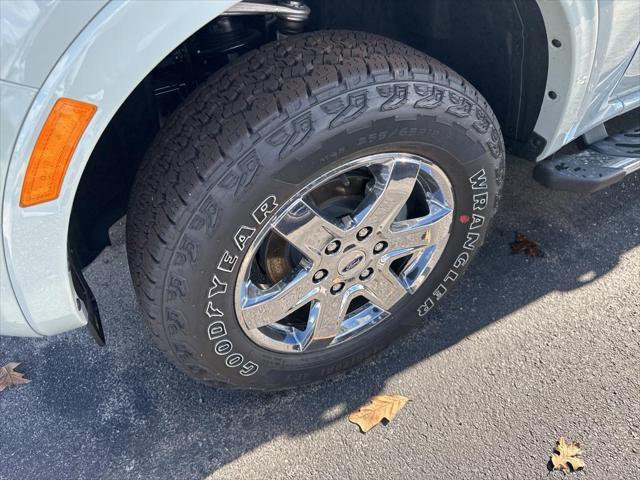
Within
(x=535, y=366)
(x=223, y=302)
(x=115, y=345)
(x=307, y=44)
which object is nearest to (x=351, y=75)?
(x=307, y=44)

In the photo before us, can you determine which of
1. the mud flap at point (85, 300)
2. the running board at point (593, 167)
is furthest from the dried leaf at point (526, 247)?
the mud flap at point (85, 300)

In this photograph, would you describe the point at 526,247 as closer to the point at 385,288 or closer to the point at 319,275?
the point at 385,288

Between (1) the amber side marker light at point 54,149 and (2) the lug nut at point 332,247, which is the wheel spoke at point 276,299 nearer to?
(2) the lug nut at point 332,247

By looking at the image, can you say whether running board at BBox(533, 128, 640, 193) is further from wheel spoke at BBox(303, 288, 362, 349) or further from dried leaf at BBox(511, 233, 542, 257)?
wheel spoke at BBox(303, 288, 362, 349)

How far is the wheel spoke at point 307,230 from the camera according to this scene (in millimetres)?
1555

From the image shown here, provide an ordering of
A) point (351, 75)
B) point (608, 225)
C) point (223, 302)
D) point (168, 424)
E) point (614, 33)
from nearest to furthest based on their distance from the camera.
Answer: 1. point (351, 75)
2. point (223, 302)
3. point (614, 33)
4. point (168, 424)
5. point (608, 225)

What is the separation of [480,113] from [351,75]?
1.60ft

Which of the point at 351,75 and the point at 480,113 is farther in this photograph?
the point at 480,113

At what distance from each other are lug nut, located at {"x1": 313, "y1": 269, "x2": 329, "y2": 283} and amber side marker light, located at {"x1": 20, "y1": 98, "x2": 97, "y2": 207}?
2.70ft

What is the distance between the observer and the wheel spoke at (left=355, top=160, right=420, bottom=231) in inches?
65.2

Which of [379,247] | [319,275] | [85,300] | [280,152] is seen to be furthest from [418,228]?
[85,300]

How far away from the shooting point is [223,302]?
1.61 meters

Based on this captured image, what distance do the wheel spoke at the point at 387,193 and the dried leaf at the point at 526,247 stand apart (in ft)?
3.39

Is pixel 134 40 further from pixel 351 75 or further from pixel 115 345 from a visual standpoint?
pixel 115 345
